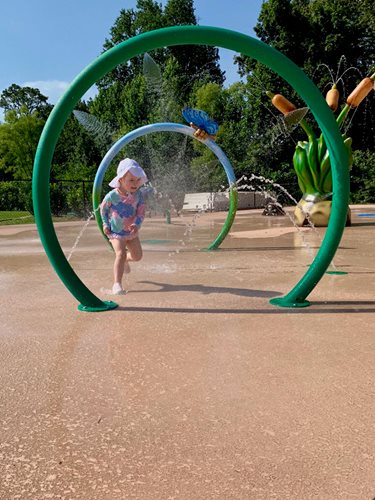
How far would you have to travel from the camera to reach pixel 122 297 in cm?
497

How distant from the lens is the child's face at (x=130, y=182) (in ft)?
16.3

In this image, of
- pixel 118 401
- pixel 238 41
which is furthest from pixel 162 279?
pixel 118 401

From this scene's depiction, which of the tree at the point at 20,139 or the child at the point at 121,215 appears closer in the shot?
the child at the point at 121,215

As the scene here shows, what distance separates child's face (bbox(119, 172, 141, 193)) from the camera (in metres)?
4.97

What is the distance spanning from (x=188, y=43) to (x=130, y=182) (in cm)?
152

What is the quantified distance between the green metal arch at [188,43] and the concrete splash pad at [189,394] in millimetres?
533

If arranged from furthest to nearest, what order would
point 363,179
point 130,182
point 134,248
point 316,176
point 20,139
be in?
point 20,139 → point 363,179 → point 316,176 → point 134,248 → point 130,182

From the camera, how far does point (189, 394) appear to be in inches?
103

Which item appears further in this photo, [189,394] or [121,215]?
[121,215]

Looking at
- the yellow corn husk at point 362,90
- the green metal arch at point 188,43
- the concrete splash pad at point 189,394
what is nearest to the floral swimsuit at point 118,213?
the concrete splash pad at point 189,394

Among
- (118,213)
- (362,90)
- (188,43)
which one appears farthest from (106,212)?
(362,90)

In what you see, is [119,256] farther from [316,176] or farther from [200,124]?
[316,176]

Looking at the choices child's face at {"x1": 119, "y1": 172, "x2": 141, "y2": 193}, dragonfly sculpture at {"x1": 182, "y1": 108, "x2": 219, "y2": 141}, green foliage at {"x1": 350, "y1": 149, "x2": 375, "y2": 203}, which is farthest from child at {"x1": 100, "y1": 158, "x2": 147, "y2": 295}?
green foliage at {"x1": 350, "y1": 149, "x2": 375, "y2": 203}

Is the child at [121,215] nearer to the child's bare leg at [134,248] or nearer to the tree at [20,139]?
the child's bare leg at [134,248]
